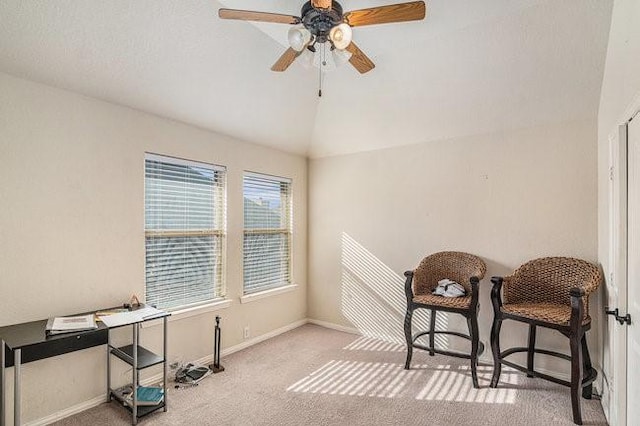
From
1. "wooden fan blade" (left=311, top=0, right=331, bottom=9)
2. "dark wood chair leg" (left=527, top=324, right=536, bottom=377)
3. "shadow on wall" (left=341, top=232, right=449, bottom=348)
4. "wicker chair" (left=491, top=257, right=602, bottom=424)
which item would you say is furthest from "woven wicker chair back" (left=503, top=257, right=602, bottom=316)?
"wooden fan blade" (left=311, top=0, right=331, bottom=9)

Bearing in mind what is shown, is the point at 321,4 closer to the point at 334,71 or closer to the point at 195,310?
the point at 334,71

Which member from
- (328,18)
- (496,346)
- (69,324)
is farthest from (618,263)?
(69,324)

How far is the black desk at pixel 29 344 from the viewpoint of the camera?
6.10 feet

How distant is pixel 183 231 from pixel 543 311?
10.3 feet

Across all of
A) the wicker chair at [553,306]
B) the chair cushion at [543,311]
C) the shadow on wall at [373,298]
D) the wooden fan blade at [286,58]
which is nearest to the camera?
the wooden fan blade at [286,58]

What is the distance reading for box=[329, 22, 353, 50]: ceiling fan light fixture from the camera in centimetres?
176

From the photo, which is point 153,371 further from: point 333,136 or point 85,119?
point 333,136

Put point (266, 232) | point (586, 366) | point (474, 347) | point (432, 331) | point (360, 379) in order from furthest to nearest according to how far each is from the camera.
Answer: point (266, 232)
point (432, 331)
point (360, 379)
point (474, 347)
point (586, 366)

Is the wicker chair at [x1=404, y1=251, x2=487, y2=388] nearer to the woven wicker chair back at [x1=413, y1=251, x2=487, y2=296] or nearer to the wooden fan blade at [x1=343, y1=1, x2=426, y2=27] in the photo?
the woven wicker chair back at [x1=413, y1=251, x2=487, y2=296]

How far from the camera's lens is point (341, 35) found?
1773 millimetres

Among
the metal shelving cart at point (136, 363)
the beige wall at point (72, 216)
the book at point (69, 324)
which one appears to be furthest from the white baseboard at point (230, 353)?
the book at point (69, 324)

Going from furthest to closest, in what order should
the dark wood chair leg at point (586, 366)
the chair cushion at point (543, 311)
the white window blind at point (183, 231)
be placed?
the white window blind at point (183, 231), the dark wood chair leg at point (586, 366), the chair cushion at point (543, 311)

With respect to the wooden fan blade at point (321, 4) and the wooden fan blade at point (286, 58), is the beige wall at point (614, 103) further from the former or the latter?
the wooden fan blade at point (286, 58)

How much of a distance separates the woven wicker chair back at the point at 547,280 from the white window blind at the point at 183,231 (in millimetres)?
2799
